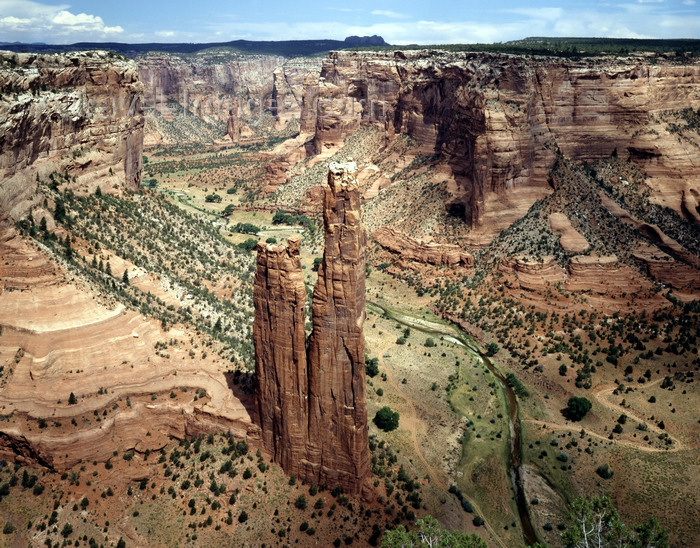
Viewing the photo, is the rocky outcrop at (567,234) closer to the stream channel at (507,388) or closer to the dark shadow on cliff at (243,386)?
the stream channel at (507,388)

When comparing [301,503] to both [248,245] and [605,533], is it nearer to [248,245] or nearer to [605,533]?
[605,533]

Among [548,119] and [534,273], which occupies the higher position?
[548,119]

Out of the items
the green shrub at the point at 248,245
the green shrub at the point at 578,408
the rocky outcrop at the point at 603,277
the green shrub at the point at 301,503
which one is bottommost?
the green shrub at the point at 578,408

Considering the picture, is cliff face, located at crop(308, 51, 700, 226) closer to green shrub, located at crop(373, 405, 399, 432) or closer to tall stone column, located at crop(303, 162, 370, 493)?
green shrub, located at crop(373, 405, 399, 432)

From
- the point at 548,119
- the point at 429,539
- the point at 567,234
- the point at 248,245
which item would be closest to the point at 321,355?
the point at 429,539

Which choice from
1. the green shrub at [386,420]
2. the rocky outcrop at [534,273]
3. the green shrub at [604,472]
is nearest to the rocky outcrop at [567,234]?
the rocky outcrop at [534,273]

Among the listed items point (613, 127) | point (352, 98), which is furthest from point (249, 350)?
point (352, 98)

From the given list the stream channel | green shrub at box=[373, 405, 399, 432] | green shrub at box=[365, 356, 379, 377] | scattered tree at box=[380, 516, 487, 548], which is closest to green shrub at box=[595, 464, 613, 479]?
the stream channel
